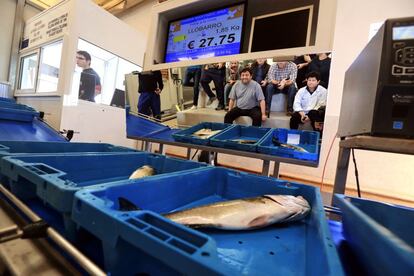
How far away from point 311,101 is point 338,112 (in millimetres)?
1732

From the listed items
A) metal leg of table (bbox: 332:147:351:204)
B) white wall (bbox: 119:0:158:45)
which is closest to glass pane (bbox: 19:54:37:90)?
white wall (bbox: 119:0:158:45)

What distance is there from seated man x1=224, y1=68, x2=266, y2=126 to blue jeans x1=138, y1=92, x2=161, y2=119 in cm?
70

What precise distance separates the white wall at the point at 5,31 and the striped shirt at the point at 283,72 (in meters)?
5.02

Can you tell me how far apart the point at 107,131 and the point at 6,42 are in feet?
8.91

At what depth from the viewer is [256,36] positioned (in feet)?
5.46

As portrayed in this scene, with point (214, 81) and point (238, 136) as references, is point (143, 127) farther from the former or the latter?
point (238, 136)

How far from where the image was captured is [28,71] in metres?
4.01

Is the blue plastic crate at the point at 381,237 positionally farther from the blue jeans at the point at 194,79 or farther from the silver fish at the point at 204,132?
the blue jeans at the point at 194,79

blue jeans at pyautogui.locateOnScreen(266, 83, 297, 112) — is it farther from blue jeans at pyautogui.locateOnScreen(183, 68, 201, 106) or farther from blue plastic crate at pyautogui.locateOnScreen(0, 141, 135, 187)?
blue plastic crate at pyautogui.locateOnScreen(0, 141, 135, 187)

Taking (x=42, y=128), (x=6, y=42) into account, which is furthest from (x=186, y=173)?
(x=6, y=42)

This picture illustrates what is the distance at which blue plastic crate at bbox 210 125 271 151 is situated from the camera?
46.1 inches

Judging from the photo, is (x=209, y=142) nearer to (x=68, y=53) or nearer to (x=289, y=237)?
(x=289, y=237)

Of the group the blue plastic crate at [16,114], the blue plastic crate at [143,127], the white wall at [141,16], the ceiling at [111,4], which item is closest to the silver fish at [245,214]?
the blue plastic crate at [143,127]

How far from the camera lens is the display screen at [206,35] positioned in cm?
174
